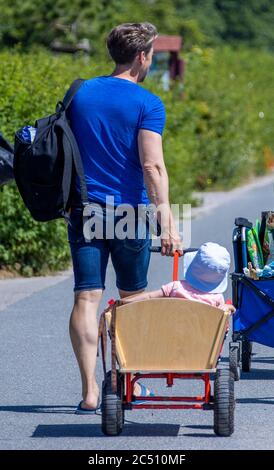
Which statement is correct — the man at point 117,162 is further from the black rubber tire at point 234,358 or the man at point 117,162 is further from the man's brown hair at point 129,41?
the black rubber tire at point 234,358

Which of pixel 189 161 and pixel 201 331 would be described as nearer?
pixel 201 331

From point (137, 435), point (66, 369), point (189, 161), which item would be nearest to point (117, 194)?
point (137, 435)

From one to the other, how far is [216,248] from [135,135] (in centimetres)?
69

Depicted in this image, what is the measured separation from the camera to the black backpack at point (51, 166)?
6.56 meters

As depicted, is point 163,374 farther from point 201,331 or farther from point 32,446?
point 32,446

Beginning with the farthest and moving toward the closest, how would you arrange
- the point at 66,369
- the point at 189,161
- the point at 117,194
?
the point at 189,161, the point at 66,369, the point at 117,194

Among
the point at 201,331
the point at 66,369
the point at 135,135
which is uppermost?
the point at 135,135

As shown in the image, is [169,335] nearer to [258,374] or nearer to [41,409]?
[41,409]

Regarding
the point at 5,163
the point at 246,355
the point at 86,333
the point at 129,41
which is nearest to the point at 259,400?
the point at 246,355

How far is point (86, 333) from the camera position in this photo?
6.68 meters

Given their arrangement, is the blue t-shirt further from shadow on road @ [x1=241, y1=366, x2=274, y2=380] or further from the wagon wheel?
shadow on road @ [x1=241, y1=366, x2=274, y2=380]

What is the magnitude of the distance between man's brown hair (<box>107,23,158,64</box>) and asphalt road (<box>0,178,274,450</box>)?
1.84m

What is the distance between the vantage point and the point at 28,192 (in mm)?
6688

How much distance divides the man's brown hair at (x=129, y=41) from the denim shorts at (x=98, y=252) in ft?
2.51
